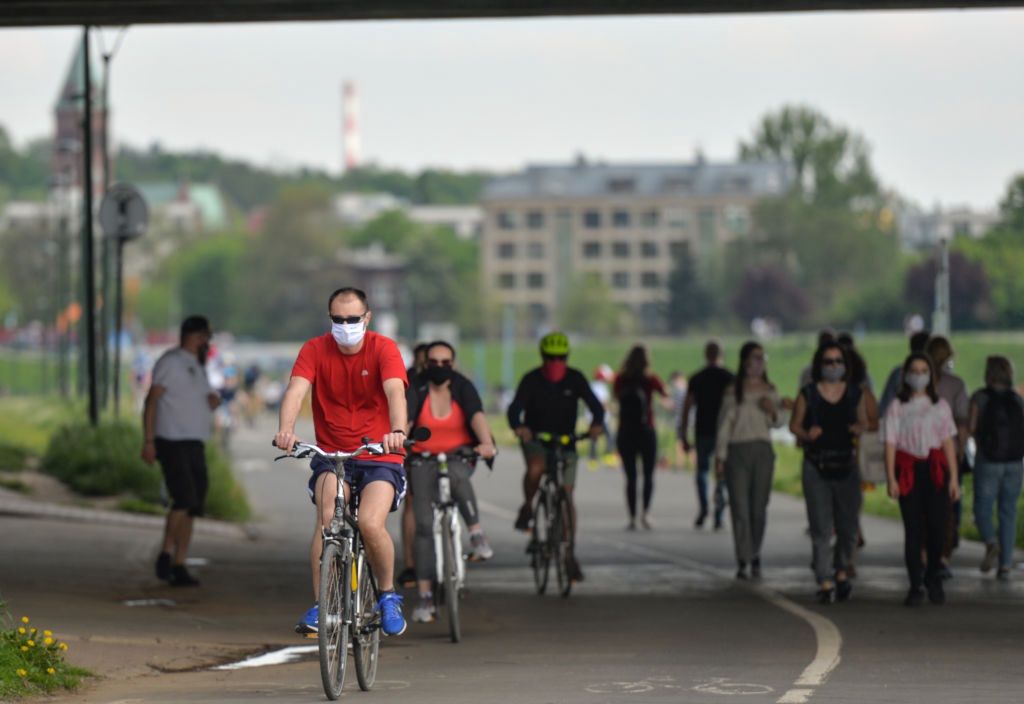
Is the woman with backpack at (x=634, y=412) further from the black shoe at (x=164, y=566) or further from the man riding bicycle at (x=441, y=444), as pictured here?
the man riding bicycle at (x=441, y=444)

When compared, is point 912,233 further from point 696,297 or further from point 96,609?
point 96,609

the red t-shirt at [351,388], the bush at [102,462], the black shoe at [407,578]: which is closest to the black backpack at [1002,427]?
the black shoe at [407,578]

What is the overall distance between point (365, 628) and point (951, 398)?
8440 mm

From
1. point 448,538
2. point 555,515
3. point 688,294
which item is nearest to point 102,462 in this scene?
point 555,515

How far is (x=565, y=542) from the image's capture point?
55.0 feet

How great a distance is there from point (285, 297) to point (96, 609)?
182688 mm

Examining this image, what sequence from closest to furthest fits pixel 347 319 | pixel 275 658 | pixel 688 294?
pixel 347 319 → pixel 275 658 → pixel 688 294

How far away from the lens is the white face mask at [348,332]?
34.9 ft

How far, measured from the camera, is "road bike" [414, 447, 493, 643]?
44.7 feet

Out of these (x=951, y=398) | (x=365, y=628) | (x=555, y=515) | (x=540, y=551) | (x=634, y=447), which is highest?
(x=951, y=398)

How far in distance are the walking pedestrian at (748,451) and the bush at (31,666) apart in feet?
24.4

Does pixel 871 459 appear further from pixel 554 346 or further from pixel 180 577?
pixel 180 577

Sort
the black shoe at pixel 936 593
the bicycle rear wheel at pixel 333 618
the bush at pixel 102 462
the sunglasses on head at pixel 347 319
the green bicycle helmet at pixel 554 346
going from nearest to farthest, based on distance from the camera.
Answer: the bicycle rear wheel at pixel 333 618 < the sunglasses on head at pixel 347 319 < the black shoe at pixel 936 593 < the green bicycle helmet at pixel 554 346 < the bush at pixel 102 462

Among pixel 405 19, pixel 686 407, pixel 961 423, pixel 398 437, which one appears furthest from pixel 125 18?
pixel 398 437
